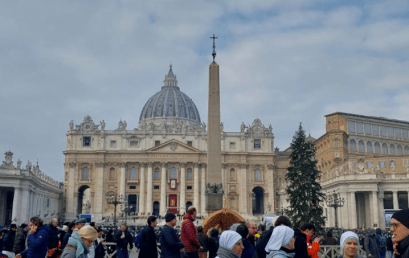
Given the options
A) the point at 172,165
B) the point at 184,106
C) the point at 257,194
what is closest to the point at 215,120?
the point at 172,165

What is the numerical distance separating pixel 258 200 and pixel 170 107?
30730mm

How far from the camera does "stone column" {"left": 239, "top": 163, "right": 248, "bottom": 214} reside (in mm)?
74688

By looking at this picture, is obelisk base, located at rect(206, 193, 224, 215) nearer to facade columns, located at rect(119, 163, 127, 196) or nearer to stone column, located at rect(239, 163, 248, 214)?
facade columns, located at rect(119, 163, 127, 196)

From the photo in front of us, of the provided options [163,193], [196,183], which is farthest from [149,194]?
[196,183]

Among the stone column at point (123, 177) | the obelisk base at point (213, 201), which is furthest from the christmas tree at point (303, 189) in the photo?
the stone column at point (123, 177)

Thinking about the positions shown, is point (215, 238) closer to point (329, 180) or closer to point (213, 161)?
point (213, 161)

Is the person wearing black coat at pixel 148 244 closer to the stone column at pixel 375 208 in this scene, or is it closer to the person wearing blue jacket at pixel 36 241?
the person wearing blue jacket at pixel 36 241

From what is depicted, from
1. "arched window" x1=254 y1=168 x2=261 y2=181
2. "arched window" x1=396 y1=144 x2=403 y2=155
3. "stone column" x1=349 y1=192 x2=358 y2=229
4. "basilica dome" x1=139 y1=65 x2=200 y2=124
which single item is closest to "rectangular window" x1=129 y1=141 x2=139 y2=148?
"arched window" x1=254 y1=168 x2=261 y2=181

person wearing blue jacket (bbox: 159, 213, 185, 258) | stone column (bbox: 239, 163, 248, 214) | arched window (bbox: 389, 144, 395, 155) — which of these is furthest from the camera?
stone column (bbox: 239, 163, 248, 214)

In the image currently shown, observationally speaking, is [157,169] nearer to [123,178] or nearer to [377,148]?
[123,178]

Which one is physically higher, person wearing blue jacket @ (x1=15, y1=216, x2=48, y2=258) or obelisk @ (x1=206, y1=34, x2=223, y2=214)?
obelisk @ (x1=206, y1=34, x2=223, y2=214)

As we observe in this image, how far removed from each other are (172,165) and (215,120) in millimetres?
53768

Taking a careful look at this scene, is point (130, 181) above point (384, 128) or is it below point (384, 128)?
below

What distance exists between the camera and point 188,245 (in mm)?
9188
